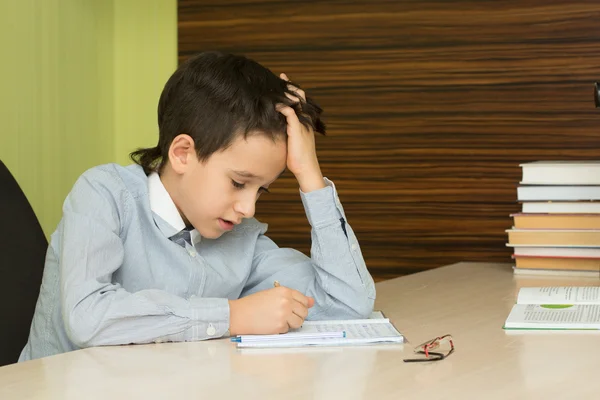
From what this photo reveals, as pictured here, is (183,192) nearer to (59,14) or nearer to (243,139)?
(243,139)

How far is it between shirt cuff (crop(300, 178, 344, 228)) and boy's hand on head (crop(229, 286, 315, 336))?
8.9 inches

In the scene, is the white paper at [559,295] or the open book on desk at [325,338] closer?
the open book on desk at [325,338]

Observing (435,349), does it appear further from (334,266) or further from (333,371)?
(334,266)

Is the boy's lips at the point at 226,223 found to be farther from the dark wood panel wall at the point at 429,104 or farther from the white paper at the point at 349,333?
the dark wood panel wall at the point at 429,104

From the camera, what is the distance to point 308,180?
4.91ft

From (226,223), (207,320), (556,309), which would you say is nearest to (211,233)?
(226,223)

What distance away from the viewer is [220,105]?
143 centimetres

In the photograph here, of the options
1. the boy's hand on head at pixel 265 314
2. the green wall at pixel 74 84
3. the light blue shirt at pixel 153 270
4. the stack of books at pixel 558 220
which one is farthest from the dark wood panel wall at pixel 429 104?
the boy's hand on head at pixel 265 314

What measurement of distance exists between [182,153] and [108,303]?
334 mm

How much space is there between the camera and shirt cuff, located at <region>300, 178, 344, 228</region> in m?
1.49

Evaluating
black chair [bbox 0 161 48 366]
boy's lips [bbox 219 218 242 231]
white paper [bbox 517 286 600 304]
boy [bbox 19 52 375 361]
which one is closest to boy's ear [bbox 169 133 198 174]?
boy [bbox 19 52 375 361]

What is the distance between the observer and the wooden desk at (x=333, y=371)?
36.9 inches

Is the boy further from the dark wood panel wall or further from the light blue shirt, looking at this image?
the dark wood panel wall

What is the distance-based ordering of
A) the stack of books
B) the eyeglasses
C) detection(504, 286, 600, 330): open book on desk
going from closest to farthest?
the eyeglasses → detection(504, 286, 600, 330): open book on desk → the stack of books
